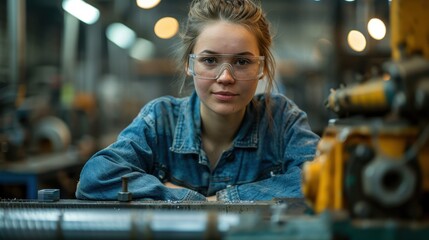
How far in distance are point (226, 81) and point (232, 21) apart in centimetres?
32

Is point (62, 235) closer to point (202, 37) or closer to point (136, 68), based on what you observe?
point (202, 37)

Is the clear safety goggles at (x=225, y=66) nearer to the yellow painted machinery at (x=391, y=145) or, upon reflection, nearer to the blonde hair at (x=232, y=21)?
the blonde hair at (x=232, y=21)

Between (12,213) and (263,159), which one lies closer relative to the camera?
(12,213)

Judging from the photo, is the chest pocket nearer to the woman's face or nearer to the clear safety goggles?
the woman's face

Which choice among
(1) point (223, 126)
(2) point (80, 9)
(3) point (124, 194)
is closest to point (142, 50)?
(2) point (80, 9)

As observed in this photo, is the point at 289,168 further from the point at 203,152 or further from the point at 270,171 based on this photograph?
the point at 203,152

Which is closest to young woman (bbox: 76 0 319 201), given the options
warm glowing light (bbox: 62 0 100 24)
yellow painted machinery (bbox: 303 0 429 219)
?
yellow painted machinery (bbox: 303 0 429 219)

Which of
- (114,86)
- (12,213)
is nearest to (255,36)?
(12,213)

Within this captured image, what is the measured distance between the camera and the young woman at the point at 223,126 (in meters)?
2.55

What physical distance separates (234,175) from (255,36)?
63cm

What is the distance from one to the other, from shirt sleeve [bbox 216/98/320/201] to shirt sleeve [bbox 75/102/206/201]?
0.16 m

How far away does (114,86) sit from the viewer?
13352 millimetres

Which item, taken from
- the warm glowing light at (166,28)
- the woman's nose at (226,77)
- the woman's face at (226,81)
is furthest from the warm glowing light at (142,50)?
the woman's nose at (226,77)

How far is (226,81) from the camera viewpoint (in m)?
2.53
